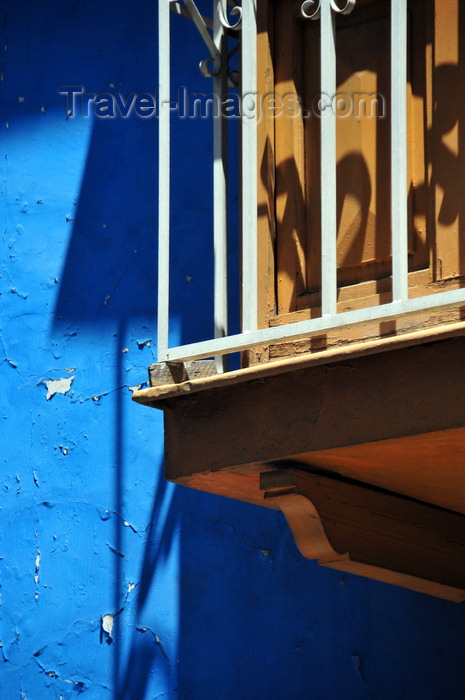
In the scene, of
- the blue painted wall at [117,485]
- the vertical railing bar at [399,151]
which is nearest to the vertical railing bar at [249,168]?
the vertical railing bar at [399,151]

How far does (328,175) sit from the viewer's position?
Answer: 2.81 m

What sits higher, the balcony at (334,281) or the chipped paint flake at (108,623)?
the balcony at (334,281)

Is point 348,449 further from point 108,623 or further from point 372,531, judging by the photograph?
point 108,623

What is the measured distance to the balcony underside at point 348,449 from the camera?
2.71 m

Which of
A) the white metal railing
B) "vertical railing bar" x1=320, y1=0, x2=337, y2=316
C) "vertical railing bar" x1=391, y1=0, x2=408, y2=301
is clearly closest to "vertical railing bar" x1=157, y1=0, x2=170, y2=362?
the white metal railing

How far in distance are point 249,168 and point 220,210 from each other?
0.68 feet

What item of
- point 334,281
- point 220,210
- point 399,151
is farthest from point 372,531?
point 399,151

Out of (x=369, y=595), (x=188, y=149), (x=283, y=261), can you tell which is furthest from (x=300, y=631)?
(x=188, y=149)

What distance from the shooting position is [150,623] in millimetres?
4059

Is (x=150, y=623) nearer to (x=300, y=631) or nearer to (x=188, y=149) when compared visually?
(x=300, y=631)

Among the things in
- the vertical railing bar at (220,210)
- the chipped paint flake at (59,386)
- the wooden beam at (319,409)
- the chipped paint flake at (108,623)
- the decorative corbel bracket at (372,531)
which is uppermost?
the vertical railing bar at (220,210)

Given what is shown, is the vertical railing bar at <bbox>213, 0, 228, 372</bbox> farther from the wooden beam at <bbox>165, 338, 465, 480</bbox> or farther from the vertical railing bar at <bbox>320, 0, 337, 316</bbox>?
the vertical railing bar at <bbox>320, 0, 337, 316</bbox>

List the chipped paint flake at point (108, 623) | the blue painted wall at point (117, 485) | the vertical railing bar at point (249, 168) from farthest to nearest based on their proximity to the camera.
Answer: the chipped paint flake at point (108, 623), the blue painted wall at point (117, 485), the vertical railing bar at point (249, 168)

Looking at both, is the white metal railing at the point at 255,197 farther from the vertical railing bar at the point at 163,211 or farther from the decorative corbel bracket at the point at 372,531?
the decorative corbel bracket at the point at 372,531
